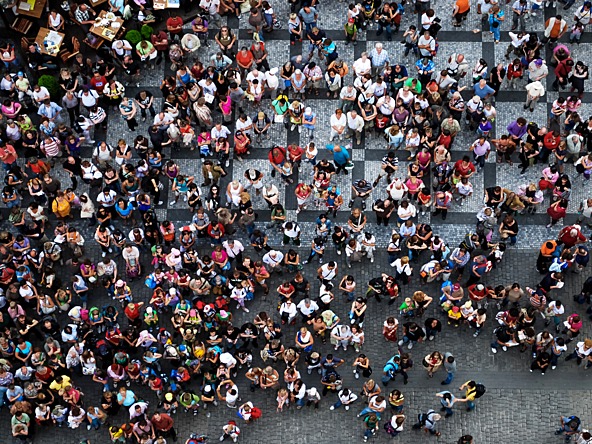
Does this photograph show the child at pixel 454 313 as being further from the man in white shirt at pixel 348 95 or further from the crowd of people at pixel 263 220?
the man in white shirt at pixel 348 95

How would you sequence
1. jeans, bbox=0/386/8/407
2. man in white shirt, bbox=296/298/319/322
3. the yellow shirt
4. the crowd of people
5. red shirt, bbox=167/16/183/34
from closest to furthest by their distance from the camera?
the yellow shirt, jeans, bbox=0/386/8/407, the crowd of people, man in white shirt, bbox=296/298/319/322, red shirt, bbox=167/16/183/34

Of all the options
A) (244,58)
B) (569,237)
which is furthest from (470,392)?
(244,58)

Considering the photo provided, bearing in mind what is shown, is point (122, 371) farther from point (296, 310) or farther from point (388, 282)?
point (388, 282)

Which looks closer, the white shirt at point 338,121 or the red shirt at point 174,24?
the white shirt at point 338,121

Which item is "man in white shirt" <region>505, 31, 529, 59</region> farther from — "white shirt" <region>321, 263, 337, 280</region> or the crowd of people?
"white shirt" <region>321, 263, 337, 280</region>

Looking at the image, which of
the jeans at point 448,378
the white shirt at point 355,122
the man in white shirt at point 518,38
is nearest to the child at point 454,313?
the jeans at point 448,378

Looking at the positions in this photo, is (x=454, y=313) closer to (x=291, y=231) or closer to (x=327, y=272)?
(x=327, y=272)

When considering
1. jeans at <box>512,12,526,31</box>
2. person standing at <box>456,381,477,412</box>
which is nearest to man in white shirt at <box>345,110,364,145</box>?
jeans at <box>512,12,526,31</box>

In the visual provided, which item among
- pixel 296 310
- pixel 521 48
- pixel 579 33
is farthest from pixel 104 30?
pixel 579 33
